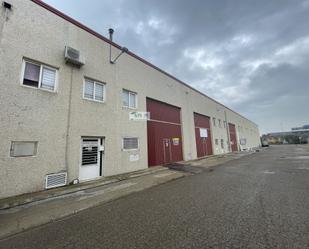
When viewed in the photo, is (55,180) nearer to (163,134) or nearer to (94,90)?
(94,90)

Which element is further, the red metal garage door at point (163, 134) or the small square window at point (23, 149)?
the red metal garage door at point (163, 134)

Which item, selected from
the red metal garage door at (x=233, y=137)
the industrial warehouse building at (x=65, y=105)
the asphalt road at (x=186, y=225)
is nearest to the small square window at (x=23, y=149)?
the industrial warehouse building at (x=65, y=105)

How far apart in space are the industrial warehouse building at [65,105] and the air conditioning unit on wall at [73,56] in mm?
44

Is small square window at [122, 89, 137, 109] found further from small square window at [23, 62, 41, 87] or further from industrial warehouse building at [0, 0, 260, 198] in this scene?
small square window at [23, 62, 41, 87]

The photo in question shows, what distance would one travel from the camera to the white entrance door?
8.20 meters

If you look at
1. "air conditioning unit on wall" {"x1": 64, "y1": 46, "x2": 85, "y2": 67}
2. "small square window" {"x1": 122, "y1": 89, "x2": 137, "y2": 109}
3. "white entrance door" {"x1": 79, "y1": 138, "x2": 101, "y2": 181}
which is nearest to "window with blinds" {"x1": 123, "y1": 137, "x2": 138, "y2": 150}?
"white entrance door" {"x1": 79, "y1": 138, "x2": 101, "y2": 181}

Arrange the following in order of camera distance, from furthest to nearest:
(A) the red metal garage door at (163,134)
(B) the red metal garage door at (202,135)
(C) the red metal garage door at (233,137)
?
(C) the red metal garage door at (233,137) < (B) the red metal garage door at (202,135) < (A) the red metal garage door at (163,134)

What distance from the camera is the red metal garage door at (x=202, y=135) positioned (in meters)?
19.3

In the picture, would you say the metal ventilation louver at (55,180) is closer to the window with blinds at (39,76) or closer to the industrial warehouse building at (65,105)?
the industrial warehouse building at (65,105)

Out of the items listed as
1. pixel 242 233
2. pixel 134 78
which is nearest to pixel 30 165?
pixel 242 233

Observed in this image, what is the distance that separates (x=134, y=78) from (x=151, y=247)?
10.6m

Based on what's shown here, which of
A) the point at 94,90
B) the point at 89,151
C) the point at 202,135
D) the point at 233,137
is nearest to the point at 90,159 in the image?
the point at 89,151

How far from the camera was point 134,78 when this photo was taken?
39.0ft

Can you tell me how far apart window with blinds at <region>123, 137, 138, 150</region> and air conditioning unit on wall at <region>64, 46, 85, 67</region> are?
487 centimetres
